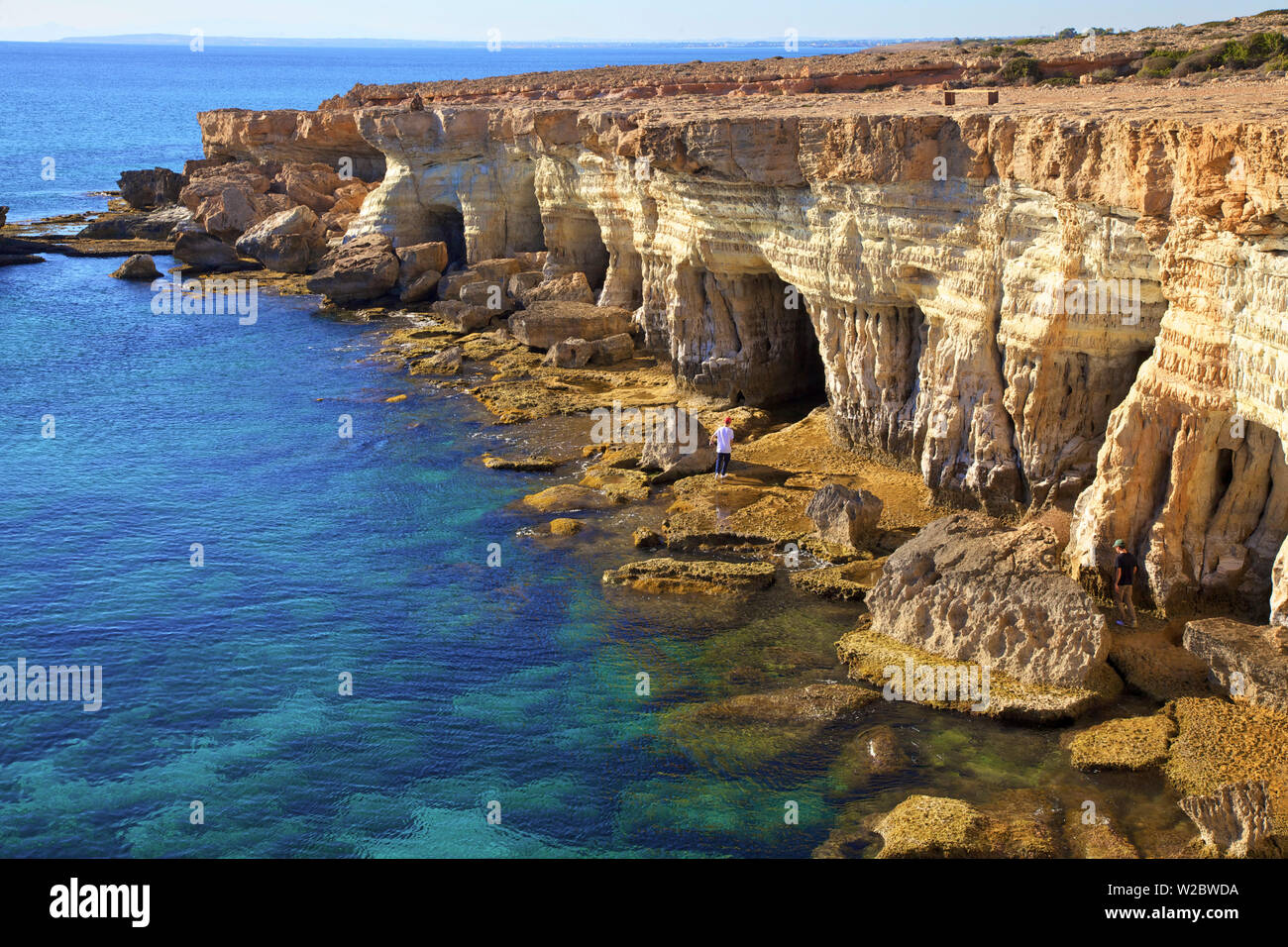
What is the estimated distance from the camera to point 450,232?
45.4 meters

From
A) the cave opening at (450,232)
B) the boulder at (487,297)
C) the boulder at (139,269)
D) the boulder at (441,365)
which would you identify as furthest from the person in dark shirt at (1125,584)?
the boulder at (139,269)

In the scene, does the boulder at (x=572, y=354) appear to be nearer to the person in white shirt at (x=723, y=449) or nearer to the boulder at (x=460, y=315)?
the boulder at (x=460, y=315)

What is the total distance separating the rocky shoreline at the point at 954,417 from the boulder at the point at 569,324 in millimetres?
103

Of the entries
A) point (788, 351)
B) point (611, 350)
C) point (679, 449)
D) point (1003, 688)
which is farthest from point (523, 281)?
point (1003, 688)

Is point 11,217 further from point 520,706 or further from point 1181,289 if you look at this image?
point 1181,289

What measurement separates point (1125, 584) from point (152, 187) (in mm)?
60983

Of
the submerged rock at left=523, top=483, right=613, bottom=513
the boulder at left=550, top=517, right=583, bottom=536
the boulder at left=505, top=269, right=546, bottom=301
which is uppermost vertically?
the boulder at left=505, top=269, right=546, bottom=301

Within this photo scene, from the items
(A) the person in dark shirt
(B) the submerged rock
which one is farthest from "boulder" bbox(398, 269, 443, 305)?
(A) the person in dark shirt

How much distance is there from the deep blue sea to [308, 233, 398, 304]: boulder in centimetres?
1158

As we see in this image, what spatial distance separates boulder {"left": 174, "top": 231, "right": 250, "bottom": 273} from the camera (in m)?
49.4

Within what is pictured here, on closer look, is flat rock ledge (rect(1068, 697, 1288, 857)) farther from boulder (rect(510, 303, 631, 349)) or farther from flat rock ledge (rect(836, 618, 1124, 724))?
boulder (rect(510, 303, 631, 349))

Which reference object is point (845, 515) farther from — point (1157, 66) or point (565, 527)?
point (1157, 66)
